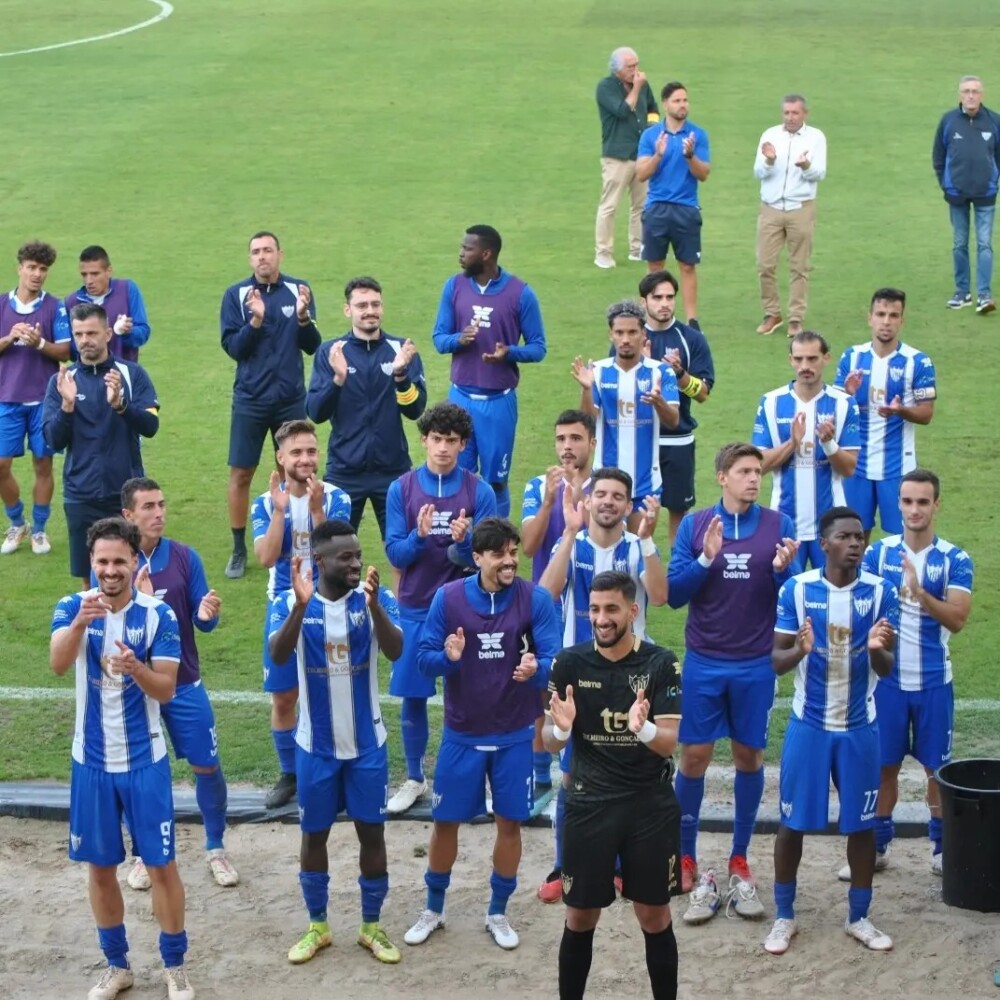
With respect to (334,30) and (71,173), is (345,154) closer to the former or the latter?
(71,173)

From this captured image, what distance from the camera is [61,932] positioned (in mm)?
8586

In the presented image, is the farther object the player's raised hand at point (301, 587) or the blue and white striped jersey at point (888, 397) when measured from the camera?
the blue and white striped jersey at point (888, 397)

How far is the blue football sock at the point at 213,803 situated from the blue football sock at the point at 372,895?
102cm

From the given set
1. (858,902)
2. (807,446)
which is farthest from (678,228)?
(858,902)

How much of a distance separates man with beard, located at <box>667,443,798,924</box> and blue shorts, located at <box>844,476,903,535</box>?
264 cm

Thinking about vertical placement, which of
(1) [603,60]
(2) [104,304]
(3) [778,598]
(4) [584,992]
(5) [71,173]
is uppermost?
(1) [603,60]

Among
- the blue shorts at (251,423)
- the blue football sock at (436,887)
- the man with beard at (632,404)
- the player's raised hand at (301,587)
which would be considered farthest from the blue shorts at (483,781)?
the blue shorts at (251,423)

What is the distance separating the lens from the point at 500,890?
8469 mm

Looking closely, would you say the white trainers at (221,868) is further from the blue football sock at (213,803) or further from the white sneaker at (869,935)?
the white sneaker at (869,935)

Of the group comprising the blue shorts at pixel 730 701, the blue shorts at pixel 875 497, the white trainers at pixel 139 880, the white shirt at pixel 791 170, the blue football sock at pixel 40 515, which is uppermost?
the white shirt at pixel 791 170

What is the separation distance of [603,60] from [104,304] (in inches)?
693

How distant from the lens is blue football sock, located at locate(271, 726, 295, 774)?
9.69 metres

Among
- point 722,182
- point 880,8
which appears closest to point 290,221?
point 722,182

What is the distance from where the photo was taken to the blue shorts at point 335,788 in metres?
8.36
